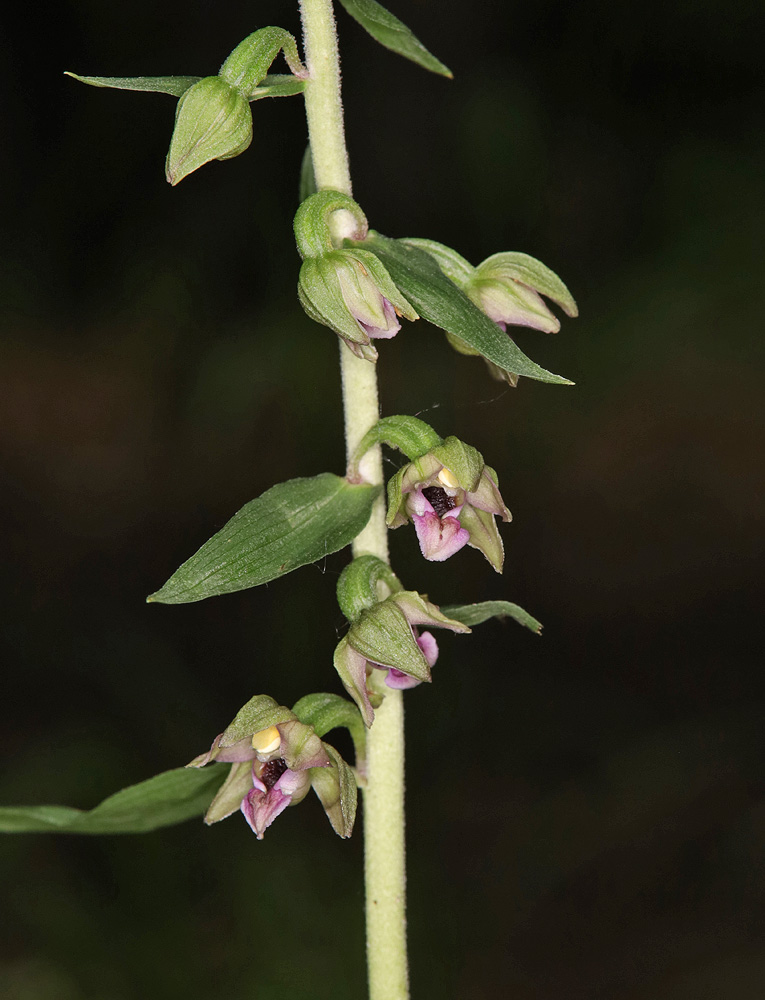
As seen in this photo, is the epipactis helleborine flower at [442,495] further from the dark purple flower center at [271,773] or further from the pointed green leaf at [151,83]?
the pointed green leaf at [151,83]

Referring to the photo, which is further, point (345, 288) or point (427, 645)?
point (427, 645)

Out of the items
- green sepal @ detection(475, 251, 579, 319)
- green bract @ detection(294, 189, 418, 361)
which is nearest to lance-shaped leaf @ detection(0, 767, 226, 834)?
green bract @ detection(294, 189, 418, 361)

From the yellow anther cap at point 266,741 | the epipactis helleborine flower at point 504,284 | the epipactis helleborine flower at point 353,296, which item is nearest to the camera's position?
the epipactis helleborine flower at point 353,296

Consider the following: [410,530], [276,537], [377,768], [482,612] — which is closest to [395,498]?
[276,537]

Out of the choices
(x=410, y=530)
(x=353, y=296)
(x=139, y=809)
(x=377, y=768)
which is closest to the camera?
(x=353, y=296)

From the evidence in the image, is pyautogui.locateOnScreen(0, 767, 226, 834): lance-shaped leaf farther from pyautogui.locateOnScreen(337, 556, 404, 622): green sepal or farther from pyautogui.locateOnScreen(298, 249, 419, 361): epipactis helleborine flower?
pyautogui.locateOnScreen(298, 249, 419, 361): epipactis helleborine flower

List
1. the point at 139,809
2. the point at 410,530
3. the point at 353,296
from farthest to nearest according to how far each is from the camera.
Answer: the point at 410,530 < the point at 139,809 < the point at 353,296

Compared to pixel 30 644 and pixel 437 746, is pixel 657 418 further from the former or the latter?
pixel 30 644

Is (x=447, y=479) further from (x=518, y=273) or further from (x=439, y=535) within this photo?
(x=518, y=273)

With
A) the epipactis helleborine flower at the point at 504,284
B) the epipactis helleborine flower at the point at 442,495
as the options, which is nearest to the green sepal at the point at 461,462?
the epipactis helleborine flower at the point at 442,495
